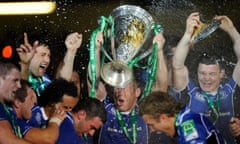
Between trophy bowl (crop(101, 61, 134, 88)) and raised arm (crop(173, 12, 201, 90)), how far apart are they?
25 cm

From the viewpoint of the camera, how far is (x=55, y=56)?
7.87 ft

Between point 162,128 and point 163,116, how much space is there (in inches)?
2.7

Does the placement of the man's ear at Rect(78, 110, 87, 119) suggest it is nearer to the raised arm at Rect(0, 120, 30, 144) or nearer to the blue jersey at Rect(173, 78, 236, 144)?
the raised arm at Rect(0, 120, 30, 144)

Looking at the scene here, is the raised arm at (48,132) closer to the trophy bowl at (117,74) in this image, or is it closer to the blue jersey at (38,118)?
the blue jersey at (38,118)

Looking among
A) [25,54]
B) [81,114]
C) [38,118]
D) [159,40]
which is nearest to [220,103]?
[159,40]

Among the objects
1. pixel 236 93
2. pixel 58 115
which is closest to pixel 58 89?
pixel 58 115

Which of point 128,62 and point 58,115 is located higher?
point 128,62

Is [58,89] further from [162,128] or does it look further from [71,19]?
[162,128]

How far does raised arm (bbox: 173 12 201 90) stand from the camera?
2.40 meters

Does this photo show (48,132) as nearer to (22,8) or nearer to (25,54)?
(25,54)

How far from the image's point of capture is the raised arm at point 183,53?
2402mm

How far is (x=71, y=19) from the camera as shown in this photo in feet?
7.90

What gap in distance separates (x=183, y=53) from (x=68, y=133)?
0.76 metres

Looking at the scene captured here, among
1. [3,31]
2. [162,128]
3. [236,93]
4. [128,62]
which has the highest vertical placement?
[3,31]
